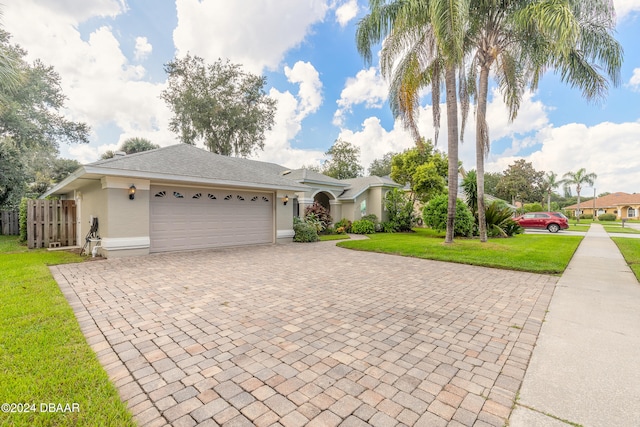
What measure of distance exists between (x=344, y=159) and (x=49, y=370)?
32679mm

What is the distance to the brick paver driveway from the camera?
6.99ft

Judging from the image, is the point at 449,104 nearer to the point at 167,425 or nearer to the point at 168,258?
the point at 168,258

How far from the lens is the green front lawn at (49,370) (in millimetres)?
1943

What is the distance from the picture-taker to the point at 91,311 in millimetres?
4047

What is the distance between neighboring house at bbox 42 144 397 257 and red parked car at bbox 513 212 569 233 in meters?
18.6

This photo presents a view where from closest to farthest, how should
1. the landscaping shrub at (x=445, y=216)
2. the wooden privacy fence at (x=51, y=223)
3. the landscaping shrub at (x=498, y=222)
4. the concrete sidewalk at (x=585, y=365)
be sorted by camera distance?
1. the concrete sidewalk at (x=585, y=365)
2. the wooden privacy fence at (x=51, y=223)
3. the landscaping shrub at (x=445, y=216)
4. the landscaping shrub at (x=498, y=222)

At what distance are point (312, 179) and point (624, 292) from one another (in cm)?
1400

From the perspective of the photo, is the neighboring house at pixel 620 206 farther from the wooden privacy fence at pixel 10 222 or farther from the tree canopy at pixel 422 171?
the wooden privacy fence at pixel 10 222

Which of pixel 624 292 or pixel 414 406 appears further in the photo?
pixel 624 292

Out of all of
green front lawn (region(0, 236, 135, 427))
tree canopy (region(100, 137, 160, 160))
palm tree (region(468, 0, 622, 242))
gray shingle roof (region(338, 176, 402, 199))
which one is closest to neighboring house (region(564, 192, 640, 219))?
gray shingle roof (region(338, 176, 402, 199))

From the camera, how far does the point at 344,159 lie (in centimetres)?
3378

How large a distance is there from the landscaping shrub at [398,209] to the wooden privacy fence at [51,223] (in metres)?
15.7

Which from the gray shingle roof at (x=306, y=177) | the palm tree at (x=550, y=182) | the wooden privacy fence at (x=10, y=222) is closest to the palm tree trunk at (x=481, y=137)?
the gray shingle roof at (x=306, y=177)

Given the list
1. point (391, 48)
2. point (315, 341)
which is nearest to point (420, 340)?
point (315, 341)
